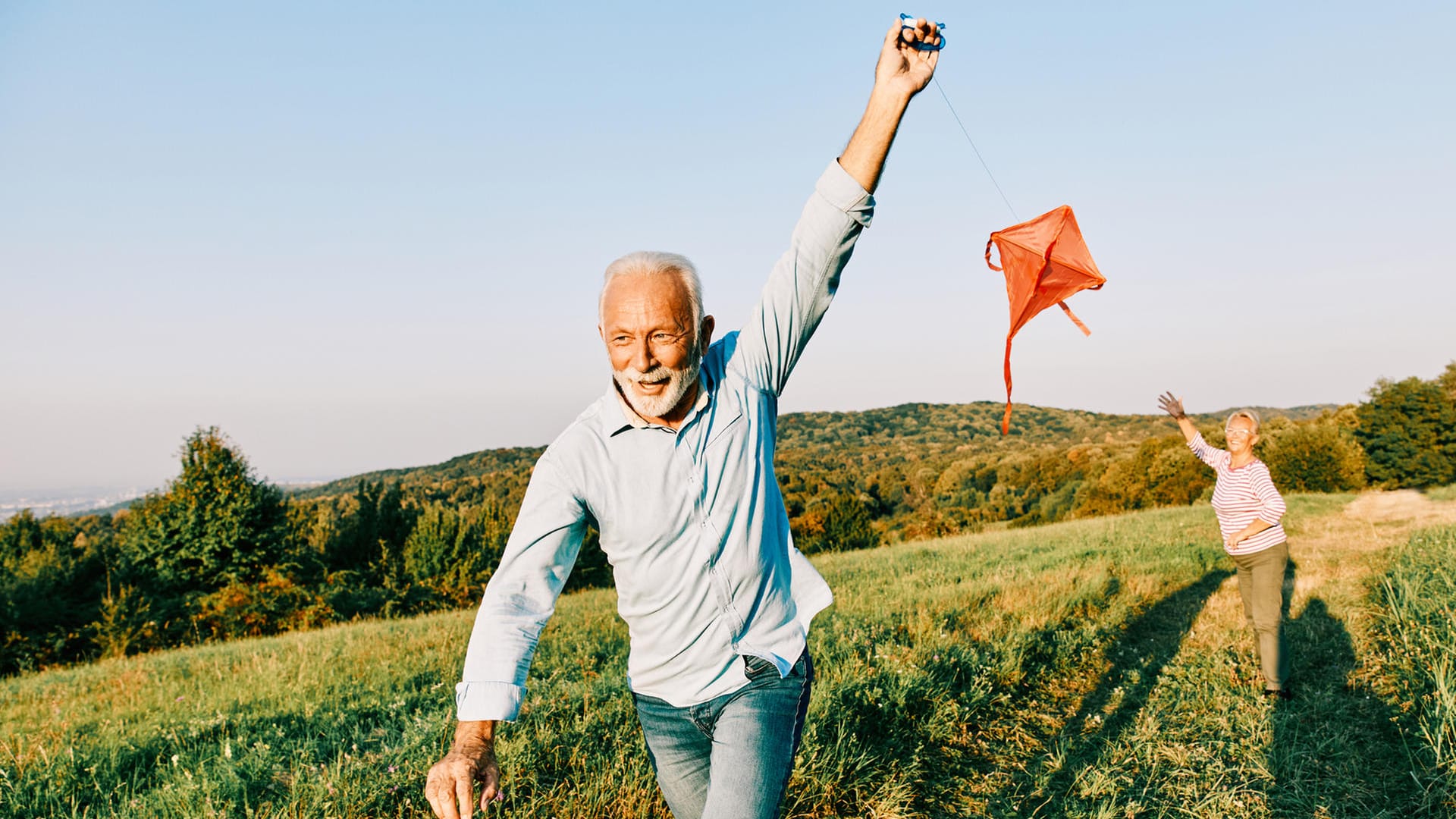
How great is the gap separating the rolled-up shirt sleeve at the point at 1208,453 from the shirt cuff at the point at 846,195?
21.0 ft

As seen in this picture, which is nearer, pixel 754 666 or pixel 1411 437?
pixel 754 666

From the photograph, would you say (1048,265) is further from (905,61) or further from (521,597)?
(521,597)

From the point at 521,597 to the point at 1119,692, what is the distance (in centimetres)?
609

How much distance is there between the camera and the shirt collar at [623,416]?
2373 millimetres

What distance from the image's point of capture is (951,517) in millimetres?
38969

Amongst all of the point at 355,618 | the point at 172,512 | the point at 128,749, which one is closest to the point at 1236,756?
the point at 128,749

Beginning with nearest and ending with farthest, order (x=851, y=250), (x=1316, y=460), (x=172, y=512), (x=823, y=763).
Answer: (x=851, y=250) → (x=823, y=763) → (x=172, y=512) → (x=1316, y=460)

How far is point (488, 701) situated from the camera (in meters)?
2.01

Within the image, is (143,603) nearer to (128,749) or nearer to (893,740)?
(128,749)

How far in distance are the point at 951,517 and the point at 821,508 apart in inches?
277

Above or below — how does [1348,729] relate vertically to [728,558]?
below

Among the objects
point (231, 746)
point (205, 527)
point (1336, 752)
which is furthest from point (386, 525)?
point (1336, 752)

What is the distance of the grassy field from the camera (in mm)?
4316

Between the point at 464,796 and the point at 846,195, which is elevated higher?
the point at 846,195
